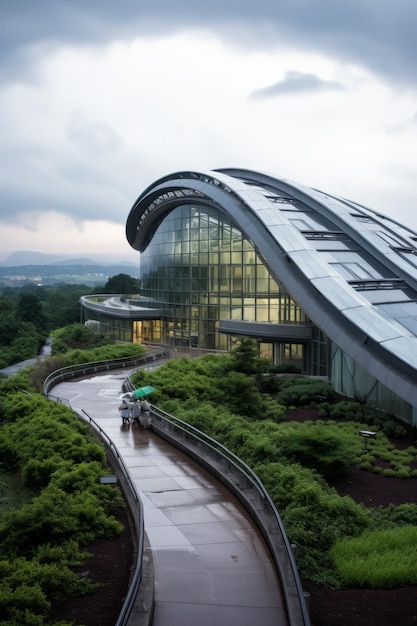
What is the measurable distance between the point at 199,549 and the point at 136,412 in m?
12.2

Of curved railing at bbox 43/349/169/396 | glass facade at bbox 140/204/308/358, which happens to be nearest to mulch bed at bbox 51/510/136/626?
curved railing at bbox 43/349/169/396

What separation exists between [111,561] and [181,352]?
132 feet

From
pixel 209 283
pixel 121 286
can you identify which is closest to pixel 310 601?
pixel 209 283

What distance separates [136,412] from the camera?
24875 mm

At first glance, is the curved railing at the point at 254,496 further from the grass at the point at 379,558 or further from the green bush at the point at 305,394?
the green bush at the point at 305,394

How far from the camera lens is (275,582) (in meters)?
11.6

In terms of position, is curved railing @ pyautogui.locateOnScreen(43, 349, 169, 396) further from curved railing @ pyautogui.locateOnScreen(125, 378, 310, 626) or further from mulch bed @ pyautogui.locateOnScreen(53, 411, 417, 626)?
mulch bed @ pyautogui.locateOnScreen(53, 411, 417, 626)

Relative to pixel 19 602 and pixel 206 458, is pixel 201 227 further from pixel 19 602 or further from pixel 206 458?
pixel 19 602

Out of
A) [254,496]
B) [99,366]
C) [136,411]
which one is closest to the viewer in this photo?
[254,496]

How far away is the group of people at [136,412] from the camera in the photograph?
79.7ft

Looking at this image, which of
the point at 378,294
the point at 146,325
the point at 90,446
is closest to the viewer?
the point at 90,446

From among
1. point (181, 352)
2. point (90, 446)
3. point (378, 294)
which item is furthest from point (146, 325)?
point (90, 446)

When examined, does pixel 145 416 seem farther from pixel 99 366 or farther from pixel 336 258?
pixel 99 366

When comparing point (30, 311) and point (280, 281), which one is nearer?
point (280, 281)
